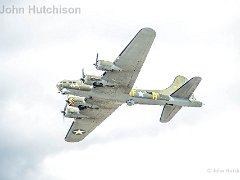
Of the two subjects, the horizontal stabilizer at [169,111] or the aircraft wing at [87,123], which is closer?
the horizontal stabilizer at [169,111]

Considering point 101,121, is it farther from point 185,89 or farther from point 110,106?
point 185,89

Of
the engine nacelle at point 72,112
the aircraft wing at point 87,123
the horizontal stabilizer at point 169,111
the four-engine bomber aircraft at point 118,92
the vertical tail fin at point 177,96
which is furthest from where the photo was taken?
the aircraft wing at point 87,123

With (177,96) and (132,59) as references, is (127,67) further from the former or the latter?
(177,96)

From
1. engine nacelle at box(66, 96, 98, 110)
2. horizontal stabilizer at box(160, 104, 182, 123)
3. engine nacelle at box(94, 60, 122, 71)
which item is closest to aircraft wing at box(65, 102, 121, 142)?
engine nacelle at box(66, 96, 98, 110)

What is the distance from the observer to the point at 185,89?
202ft

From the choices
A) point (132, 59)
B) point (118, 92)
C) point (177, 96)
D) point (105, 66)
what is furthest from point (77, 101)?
point (177, 96)

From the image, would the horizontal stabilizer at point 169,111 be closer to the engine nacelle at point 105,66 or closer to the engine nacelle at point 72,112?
the engine nacelle at point 105,66

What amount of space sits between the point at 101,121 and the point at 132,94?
9.13 metres

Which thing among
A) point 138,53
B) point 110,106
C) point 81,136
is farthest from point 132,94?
point 81,136

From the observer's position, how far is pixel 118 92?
5891 centimetres

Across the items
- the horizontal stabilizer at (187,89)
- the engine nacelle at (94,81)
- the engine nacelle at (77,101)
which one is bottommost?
the engine nacelle at (77,101)

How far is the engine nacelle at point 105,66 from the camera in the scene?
5500 cm

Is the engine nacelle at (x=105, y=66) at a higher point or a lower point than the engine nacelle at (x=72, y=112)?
higher

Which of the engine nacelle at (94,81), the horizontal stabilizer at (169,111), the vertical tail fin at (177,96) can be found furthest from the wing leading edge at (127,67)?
the vertical tail fin at (177,96)
